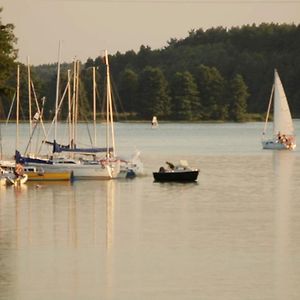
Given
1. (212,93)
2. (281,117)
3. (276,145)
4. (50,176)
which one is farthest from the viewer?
(212,93)

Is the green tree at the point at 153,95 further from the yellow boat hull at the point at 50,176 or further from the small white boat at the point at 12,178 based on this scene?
the small white boat at the point at 12,178

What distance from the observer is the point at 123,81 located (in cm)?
18938

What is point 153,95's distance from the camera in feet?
598

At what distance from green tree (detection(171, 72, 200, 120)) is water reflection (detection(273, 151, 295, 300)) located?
10646 cm

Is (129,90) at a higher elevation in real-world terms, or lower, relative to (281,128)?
higher

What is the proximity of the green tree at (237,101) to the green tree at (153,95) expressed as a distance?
8.49 meters

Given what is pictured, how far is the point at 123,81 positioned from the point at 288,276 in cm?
16072

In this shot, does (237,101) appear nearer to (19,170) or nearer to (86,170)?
(86,170)

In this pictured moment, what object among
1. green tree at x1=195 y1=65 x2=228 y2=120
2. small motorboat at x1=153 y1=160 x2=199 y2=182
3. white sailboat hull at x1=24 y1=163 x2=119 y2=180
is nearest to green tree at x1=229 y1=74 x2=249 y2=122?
green tree at x1=195 y1=65 x2=228 y2=120

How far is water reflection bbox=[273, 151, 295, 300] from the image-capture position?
92.7ft

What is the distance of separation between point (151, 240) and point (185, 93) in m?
146

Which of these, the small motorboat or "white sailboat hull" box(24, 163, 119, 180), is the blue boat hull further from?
"white sailboat hull" box(24, 163, 119, 180)

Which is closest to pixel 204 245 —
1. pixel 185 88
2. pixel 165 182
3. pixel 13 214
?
pixel 13 214

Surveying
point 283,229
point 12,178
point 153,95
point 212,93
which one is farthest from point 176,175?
point 212,93
